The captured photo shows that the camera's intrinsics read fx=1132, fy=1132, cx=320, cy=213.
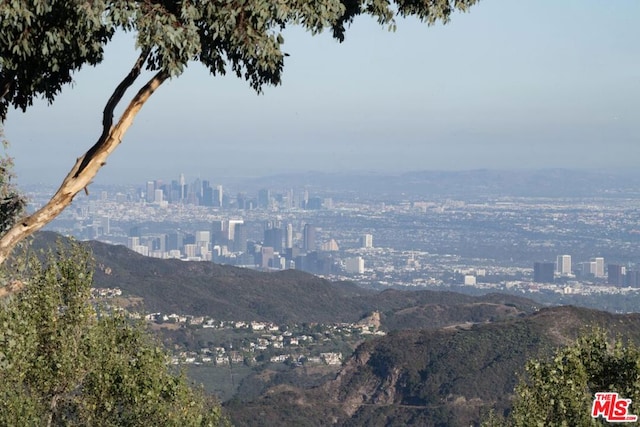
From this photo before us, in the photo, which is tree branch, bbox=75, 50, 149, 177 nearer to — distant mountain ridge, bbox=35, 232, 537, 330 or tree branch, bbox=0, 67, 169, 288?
tree branch, bbox=0, 67, 169, 288

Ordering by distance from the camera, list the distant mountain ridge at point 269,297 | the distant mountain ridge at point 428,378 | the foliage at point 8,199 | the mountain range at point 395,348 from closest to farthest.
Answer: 1. the foliage at point 8,199
2. the distant mountain ridge at point 428,378
3. the mountain range at point 395,348
4. the distant mountain ridge at point 269,297

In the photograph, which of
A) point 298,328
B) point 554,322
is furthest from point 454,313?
point 554,322

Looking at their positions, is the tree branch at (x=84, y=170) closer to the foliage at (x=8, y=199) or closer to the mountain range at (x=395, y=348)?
the foliage at (x=8, y=199)

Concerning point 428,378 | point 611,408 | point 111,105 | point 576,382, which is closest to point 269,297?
point 428,378

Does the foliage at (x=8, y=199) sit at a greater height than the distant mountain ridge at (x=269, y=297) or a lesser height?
greater

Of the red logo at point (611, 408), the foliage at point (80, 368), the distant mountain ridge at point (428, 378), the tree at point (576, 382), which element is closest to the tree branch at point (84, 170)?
the foliage at point (80, 368)

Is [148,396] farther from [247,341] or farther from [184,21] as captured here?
[247,341]
